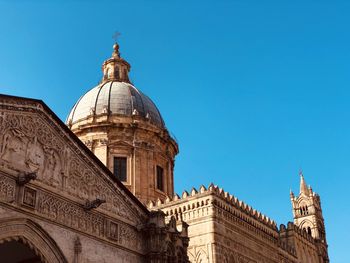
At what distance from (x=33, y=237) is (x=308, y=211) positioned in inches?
2075

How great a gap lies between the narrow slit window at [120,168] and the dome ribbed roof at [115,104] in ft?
12.7

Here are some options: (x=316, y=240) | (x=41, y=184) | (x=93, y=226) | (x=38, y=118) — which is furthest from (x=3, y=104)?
(x=316, y=240)

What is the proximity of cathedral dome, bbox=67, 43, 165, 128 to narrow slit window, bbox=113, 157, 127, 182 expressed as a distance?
3765 millimetres

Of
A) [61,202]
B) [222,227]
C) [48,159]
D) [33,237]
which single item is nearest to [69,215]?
[61,202]

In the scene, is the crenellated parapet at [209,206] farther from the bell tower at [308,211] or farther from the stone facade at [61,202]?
the bell tower at [308,211]

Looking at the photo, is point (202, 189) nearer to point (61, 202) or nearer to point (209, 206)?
point (209, 206)

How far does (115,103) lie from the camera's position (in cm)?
4325

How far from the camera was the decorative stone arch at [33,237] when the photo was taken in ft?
59.6

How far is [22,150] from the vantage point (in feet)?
64.4

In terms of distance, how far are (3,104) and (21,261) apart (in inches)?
271

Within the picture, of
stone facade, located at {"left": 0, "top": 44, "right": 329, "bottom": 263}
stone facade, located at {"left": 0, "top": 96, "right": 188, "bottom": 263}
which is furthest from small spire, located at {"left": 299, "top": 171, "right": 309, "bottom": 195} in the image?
stone facade, located at {"left": 0, "top": 96, "right": 188, "bottom": 263}

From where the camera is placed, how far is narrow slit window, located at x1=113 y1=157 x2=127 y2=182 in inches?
1587

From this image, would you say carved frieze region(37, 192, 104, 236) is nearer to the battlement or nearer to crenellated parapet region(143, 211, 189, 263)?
crenellated parapet region(143, 211, 189, 263)

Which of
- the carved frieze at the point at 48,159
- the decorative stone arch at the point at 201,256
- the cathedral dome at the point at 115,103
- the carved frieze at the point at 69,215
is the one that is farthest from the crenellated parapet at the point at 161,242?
the cathedral dome at the point at 115,103
